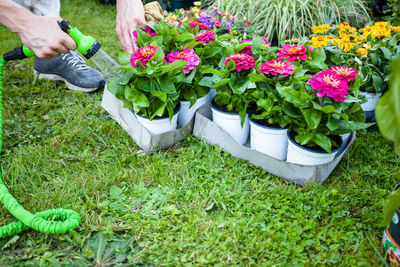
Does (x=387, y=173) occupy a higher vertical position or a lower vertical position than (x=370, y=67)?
lower

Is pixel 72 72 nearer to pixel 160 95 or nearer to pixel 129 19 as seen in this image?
pixel 129 19

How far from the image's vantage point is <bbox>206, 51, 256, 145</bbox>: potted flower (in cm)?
142

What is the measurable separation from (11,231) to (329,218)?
3.97 ft

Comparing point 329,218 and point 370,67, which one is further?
point 370,67

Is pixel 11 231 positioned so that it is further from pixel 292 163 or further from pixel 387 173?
pixel 387 173

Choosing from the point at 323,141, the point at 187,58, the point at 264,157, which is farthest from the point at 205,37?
the point at 323,141

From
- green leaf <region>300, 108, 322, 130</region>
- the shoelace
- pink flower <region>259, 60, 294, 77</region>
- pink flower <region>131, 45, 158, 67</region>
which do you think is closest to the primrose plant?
pink flower <region>131, 45, 158, 67</region>

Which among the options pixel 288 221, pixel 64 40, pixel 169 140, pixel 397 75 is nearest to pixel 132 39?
pixel 64 40

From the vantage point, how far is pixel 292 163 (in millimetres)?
1377

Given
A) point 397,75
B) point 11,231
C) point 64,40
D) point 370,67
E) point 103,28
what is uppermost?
point 397,75

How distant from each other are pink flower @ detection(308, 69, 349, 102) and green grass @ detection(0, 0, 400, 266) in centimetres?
42

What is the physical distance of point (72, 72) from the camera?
2.19 m

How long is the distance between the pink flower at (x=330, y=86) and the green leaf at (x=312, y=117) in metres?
0.08

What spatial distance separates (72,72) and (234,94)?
127 cm
